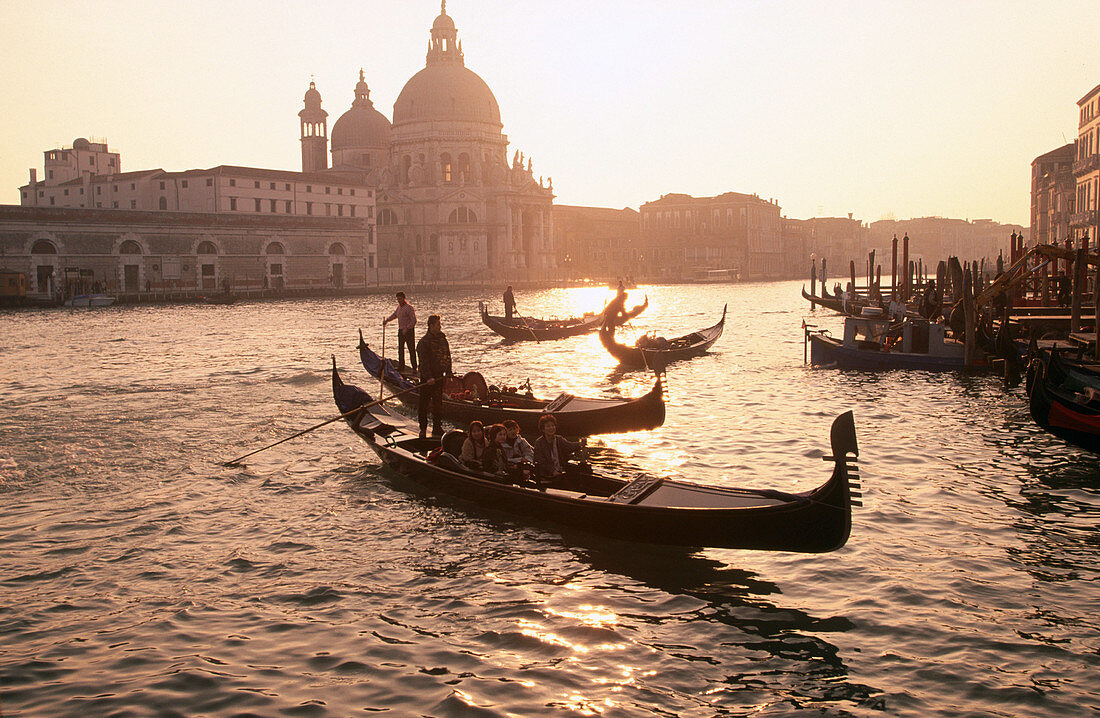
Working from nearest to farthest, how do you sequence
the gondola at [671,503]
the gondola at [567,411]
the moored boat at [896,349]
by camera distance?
the gondola at [671,503] → the gondola at [567,411] → the moored boat at [896,349]

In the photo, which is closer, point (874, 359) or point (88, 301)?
point (874, 359)

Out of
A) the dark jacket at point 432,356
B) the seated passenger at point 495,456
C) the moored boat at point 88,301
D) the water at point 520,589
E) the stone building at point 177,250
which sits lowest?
the water at point 520,589

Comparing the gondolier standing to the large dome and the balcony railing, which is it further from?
the large dome

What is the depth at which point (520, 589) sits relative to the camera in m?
7.76

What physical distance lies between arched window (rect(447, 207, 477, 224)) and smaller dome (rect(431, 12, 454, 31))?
21.1 m

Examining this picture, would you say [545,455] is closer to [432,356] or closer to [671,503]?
[671,503]

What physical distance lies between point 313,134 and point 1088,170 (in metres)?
75.0

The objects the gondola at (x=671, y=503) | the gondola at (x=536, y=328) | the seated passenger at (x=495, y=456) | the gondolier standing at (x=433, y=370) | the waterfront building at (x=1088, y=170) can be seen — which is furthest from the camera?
the waterfront building at (x=1088, y=170)

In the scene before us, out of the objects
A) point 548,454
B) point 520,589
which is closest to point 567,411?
point 548,454

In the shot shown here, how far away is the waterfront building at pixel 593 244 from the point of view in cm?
11325

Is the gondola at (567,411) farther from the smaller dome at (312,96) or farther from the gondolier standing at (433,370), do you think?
the smaller dome at (312,96)

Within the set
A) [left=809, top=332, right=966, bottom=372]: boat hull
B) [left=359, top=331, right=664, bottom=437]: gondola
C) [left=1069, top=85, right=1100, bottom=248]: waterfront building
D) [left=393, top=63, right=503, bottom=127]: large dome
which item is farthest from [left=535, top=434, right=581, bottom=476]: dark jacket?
[left=393, top=63, right=503, bottom=127]: large dome

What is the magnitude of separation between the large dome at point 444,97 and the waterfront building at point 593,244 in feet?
69.4

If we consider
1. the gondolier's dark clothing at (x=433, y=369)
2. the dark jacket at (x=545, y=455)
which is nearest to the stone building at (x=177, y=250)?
the gondolier's dark clothing at (x=433, y=369)
